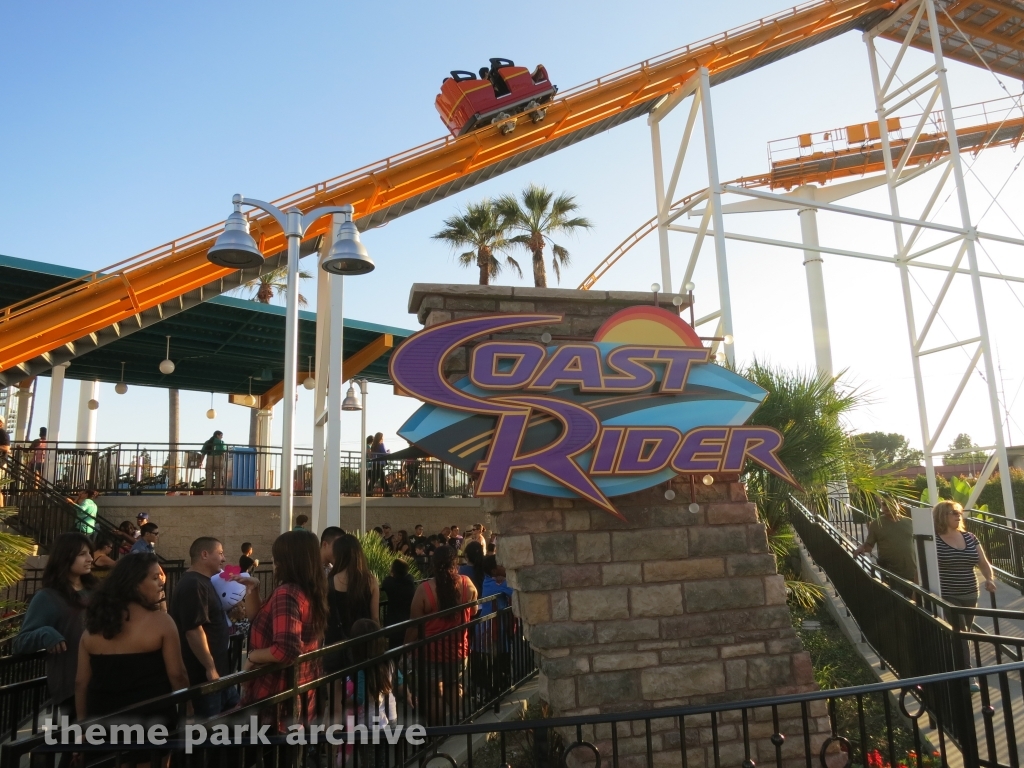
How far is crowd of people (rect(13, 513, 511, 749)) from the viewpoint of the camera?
3684mm

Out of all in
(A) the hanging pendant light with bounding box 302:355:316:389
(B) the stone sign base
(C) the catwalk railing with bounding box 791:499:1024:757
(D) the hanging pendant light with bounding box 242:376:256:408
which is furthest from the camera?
(D) the hanging pendant light with bounding box 242:376:256:408

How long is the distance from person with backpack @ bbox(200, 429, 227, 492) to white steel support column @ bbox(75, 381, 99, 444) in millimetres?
6479

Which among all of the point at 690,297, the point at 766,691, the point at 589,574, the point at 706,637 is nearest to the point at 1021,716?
the point at 766,691

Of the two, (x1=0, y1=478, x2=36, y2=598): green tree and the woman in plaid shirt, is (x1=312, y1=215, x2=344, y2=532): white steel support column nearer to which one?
(x1=0, y1=478, x2=36, y2=598): green tree

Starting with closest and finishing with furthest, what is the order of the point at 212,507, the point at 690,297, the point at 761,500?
1. the point at 690,297
2. the point at 761,500
3. the point at 212,507

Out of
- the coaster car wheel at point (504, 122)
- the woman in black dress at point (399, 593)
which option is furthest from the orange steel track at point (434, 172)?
the woman in black dress at point (399, 593)

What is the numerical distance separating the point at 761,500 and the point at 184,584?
23.2 feet

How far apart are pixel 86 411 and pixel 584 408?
1851cm

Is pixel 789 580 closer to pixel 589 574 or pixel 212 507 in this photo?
pixel 589 574

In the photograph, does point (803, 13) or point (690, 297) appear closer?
point (690, 297)

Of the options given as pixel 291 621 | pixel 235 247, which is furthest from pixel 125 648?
pixel 235 247

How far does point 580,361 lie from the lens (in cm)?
588

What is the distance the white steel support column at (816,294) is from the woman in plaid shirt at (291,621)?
57.8 ft

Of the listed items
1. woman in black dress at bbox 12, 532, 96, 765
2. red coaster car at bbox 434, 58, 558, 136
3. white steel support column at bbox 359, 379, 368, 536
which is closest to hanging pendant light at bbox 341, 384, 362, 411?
white steel support column at bbox 359, 379, 368, 536
